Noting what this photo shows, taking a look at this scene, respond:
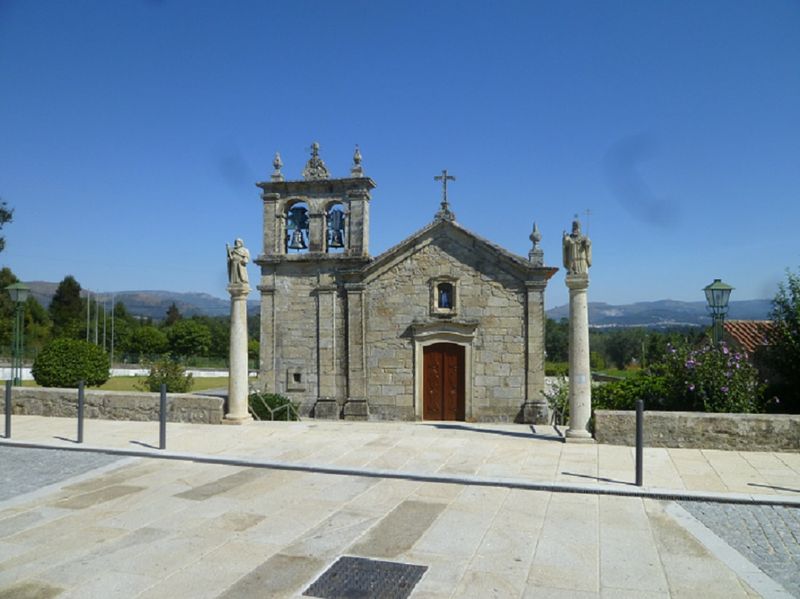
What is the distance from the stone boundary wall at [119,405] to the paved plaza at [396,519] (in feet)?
7.29

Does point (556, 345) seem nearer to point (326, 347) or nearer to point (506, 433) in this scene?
point (326, 347)

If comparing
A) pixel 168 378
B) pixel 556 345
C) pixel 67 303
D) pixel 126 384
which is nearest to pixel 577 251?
pixel 168 378

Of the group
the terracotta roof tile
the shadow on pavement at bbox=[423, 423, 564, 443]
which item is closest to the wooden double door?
the shadow on pavement at bbox=[423, 423, 564, 443]

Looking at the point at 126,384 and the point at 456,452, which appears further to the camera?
the point at 126,384

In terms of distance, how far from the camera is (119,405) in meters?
13.5

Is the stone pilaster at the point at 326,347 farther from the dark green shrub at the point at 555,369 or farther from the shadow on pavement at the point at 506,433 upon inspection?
the dark green shrub at the point at 555,369

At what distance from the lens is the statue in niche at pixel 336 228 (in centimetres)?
1916

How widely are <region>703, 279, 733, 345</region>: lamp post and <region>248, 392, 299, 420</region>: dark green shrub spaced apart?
35.0ft

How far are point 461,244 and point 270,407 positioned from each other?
693 cm

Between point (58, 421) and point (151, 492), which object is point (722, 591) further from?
point (58, 421)

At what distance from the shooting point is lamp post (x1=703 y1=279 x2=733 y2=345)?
1462 centimetres

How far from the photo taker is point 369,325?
18297 millimetres

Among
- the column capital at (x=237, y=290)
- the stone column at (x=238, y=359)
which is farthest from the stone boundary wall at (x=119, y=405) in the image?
the column capital at (x=237, y=290)

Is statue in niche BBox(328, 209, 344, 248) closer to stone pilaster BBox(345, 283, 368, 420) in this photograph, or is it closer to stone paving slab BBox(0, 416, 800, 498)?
stone pilaster BBox(345, 283, 368, 420)
